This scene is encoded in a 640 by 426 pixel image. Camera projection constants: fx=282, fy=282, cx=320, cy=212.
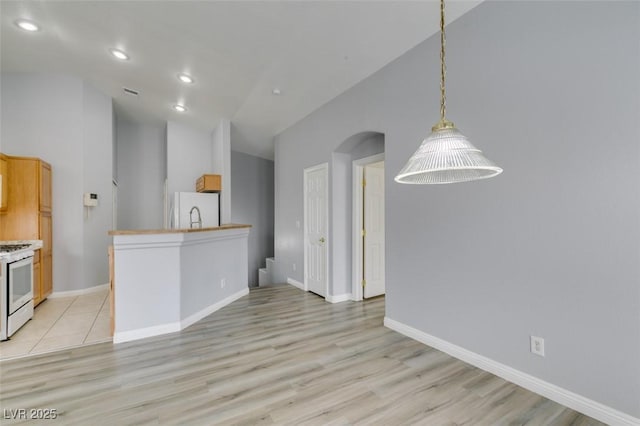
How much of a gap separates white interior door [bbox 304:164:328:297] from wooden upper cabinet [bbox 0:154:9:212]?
419 centimetres

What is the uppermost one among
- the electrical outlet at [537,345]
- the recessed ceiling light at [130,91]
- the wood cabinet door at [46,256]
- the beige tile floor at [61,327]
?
the recessed ceiling light at [130,91]

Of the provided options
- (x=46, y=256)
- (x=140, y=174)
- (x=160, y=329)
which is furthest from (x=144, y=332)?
(x=140, y=174)

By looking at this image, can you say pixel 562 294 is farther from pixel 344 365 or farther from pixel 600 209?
pixel 344 365

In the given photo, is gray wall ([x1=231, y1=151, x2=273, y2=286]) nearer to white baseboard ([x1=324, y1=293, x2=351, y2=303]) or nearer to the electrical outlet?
white baseboard ([x1=324, y1=293, x2=351, y2=303])

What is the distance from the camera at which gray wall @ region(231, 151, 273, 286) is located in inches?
300

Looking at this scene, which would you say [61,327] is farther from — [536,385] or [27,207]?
[536,385]

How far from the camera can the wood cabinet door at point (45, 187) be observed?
408 centimetres

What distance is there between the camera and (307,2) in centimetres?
250

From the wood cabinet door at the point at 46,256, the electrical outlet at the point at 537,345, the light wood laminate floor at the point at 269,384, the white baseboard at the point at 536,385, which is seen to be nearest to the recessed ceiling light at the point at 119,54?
the wood cabinet door at the point at 46,256

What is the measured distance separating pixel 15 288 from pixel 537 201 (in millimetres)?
5179

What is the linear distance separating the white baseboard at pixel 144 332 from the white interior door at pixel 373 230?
276 centimetres

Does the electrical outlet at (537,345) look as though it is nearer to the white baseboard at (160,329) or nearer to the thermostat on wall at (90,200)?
the white baseboard at (160,329)

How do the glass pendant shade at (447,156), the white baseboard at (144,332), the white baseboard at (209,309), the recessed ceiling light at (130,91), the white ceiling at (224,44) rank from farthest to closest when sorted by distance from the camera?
the recessed ceiling light at (130,91) → the white baseboard at (209,309) → the white baseboard at (144,332) → the white ceiling at (224,44) → the glass pendant shade at (447,156)

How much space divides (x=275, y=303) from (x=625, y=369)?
3.69m
